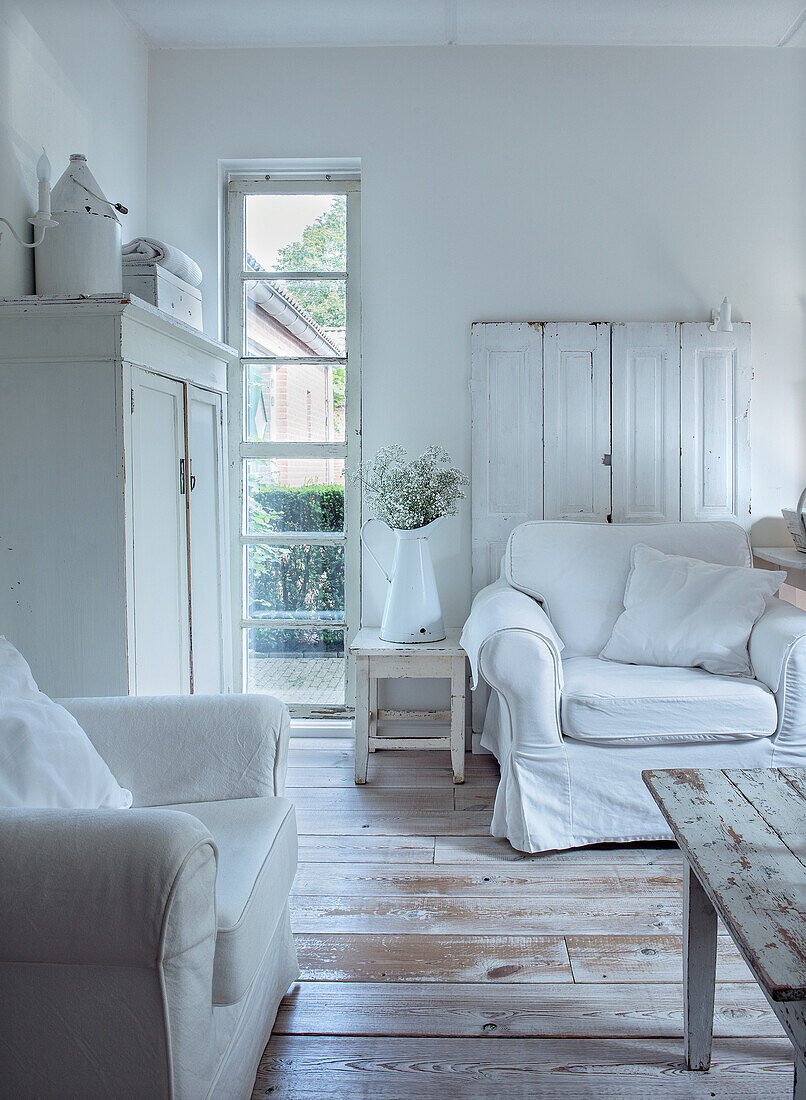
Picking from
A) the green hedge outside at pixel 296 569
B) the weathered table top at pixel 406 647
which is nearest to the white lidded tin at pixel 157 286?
the green hedge outside at pixel 296 569

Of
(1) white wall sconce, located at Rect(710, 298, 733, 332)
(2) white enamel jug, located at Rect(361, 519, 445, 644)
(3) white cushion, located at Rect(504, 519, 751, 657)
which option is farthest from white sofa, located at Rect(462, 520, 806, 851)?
(1) white wall sconce, located at Rect(710, 298, 733, 332)

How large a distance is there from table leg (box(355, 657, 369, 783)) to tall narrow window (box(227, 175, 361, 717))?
55 centimetres

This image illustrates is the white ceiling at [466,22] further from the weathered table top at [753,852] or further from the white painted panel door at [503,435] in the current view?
the weathered table top at [753,852]

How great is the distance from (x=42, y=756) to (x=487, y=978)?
41.2 inches

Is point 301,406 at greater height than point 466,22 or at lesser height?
lesser

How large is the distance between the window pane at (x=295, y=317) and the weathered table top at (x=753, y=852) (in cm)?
230

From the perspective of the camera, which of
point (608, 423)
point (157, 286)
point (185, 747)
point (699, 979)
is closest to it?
point (699, 979)

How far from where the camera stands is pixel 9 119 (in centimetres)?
229

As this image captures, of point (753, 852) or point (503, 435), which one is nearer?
point (753, 852)

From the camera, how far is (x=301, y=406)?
3377 mm

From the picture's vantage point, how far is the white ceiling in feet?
9.59

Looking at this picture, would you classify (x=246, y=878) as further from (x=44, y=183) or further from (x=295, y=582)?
(x=295, y=582)

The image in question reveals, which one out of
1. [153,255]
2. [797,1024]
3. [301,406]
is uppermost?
[153,255]

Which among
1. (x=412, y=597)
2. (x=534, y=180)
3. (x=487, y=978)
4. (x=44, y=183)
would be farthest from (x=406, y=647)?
(x=534, y=180)
